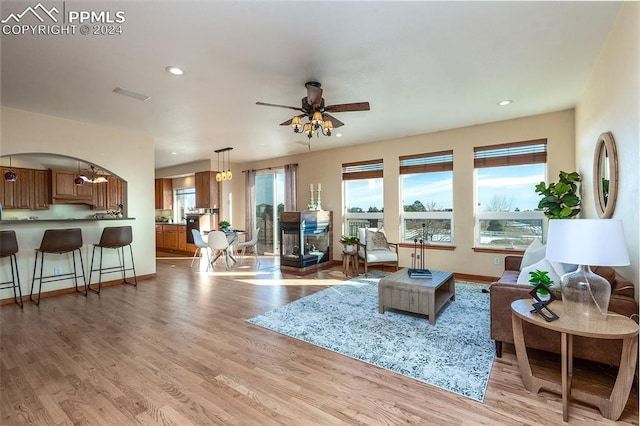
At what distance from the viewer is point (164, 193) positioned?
9.47 meters

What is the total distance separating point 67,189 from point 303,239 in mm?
5689

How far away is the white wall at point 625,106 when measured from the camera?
197 cm

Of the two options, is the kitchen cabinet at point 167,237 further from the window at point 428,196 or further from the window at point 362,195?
the window at point 428,196

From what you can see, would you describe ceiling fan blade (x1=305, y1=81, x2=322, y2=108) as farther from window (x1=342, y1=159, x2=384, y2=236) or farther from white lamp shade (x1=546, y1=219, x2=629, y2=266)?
window (x1=342, y1=159, x2=384, y2=236)

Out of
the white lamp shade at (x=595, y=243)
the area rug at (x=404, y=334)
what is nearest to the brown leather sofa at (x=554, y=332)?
the area rug at (x=404, y=334)

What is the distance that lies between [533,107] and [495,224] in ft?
6.07

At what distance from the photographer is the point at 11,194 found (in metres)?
6.16

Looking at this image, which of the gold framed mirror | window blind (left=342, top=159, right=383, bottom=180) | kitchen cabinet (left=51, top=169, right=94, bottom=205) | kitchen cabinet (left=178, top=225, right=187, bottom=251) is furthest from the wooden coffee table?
kitchen cabinet (left=51, top=169, right=94, bottom=205)

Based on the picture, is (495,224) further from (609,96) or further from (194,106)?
(194,106)

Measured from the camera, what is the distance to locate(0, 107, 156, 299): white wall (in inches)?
156

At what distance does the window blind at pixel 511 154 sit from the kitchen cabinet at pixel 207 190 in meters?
6.33

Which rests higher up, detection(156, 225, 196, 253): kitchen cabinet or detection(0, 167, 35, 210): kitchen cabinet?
detection(0, 167, 35, 210): kitchen cabinet

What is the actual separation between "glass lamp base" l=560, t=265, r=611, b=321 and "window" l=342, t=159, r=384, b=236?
4.24 m

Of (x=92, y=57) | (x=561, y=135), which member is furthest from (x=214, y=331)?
(x=561, y=135)
